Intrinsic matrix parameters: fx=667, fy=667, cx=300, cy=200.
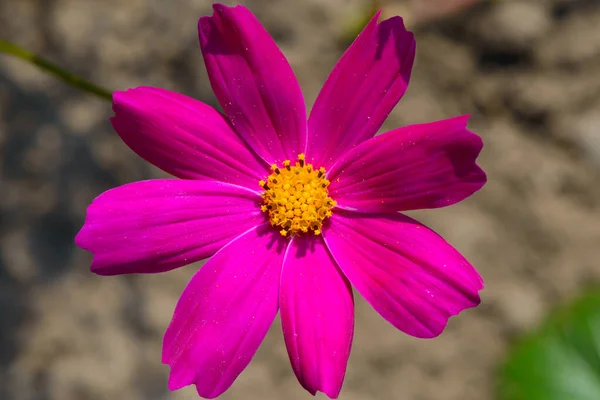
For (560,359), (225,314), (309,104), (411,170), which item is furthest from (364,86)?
(560,359)

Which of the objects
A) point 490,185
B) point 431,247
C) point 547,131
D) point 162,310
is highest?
point 547,131

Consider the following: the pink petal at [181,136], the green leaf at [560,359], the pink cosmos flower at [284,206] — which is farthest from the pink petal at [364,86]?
the green leaf at [560,359]

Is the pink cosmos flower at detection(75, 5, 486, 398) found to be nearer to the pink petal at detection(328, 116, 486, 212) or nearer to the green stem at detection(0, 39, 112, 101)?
the pink petal at detection(328, 116, 486, 212)

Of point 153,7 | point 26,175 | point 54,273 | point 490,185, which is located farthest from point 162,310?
point 490,185

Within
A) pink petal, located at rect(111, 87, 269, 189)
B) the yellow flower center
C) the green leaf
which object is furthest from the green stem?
the green leaf

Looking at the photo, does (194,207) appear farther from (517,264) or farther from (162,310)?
(517,264)

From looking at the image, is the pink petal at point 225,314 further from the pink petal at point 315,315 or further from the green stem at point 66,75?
the green stem at point 66,75
